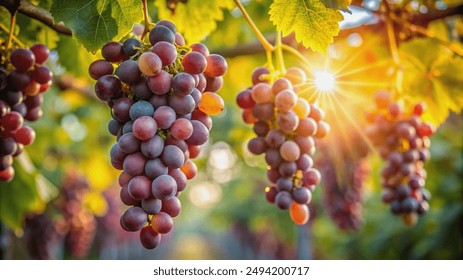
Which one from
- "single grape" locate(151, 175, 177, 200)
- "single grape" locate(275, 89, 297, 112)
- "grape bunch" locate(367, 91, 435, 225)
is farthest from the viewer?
"grape bunch" locate(367, 91, 435, 225)

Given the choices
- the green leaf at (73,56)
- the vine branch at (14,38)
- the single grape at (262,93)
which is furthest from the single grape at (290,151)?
the green leaf at (73,56)

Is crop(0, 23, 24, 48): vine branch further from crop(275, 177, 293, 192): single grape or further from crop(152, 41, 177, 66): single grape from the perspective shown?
crop(275, 177, 293, 192): single grape

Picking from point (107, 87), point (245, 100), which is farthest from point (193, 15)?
point (107, 87)

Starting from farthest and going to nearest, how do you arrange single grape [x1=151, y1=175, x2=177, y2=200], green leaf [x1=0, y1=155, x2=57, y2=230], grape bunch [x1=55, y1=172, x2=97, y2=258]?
1. grape bunch [x1=55, y1=172, x2=97, y2=258]
2. green leaf [x1=0, y1=155, x2=57, y2=230]
3. single grape [x1=151, y1=175, x2=177, y2=200]

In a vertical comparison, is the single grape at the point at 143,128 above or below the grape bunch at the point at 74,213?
below

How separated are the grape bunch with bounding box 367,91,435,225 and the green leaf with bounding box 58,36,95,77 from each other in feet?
3.31

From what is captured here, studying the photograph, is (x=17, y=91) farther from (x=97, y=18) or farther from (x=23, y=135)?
(x=97, y=18)

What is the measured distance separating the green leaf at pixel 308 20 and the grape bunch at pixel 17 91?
0.59 metres

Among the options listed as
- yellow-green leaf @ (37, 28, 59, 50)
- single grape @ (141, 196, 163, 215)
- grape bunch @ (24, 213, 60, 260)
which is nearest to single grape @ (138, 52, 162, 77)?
single grape @ (141, 196, 163, 215)

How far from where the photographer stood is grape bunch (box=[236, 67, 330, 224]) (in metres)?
1.09

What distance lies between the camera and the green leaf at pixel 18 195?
2.05 metres

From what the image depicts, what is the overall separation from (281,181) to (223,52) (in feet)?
3.39

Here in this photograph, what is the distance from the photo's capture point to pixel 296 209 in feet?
3.74

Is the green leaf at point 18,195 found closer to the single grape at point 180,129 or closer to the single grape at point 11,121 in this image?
the single grape at point 11,121
